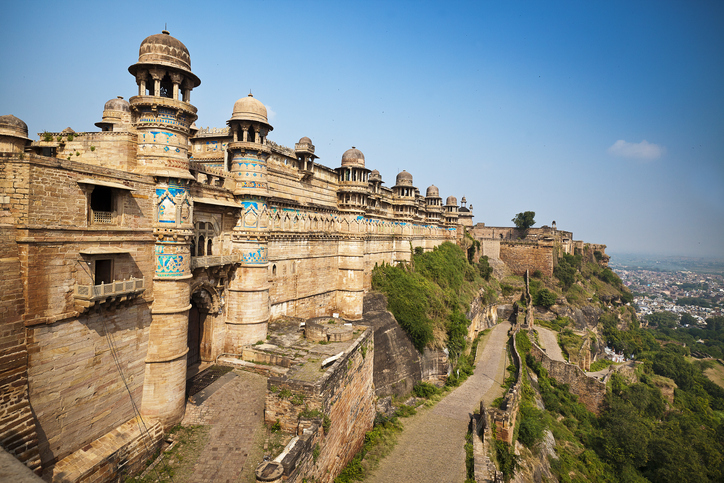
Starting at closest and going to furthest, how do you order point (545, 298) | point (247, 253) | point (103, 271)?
point (103, 271), point (247, 253), point (545, 298)

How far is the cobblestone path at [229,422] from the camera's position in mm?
10570

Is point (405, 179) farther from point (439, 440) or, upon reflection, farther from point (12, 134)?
point (12, 134)

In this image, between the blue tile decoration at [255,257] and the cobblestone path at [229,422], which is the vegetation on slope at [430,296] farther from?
the cobblestone path at [229,422]

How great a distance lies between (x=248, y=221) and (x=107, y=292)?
8319 millimetres

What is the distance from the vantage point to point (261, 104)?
18.3 m

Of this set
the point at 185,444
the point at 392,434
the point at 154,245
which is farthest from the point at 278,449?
the point at 392,434

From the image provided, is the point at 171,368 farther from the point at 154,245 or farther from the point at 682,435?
the point at 682,435

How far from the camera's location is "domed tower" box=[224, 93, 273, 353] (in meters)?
18.0

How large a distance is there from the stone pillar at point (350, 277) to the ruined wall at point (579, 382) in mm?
23324

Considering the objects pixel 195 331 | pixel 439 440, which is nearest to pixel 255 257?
pixel 195 331

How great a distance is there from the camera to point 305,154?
944 inches

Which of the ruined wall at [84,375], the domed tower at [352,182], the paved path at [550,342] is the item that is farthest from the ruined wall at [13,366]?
the paved path at [550,342]

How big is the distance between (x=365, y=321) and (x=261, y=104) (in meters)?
16.1

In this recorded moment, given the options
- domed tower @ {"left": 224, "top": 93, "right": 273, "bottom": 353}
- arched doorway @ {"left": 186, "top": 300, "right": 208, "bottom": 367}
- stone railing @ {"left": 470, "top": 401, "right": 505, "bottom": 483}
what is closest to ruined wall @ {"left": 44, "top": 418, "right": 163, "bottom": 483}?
arched doorway @ {"left": 186, "top": 300, "right": 208, "bottom": 367}
